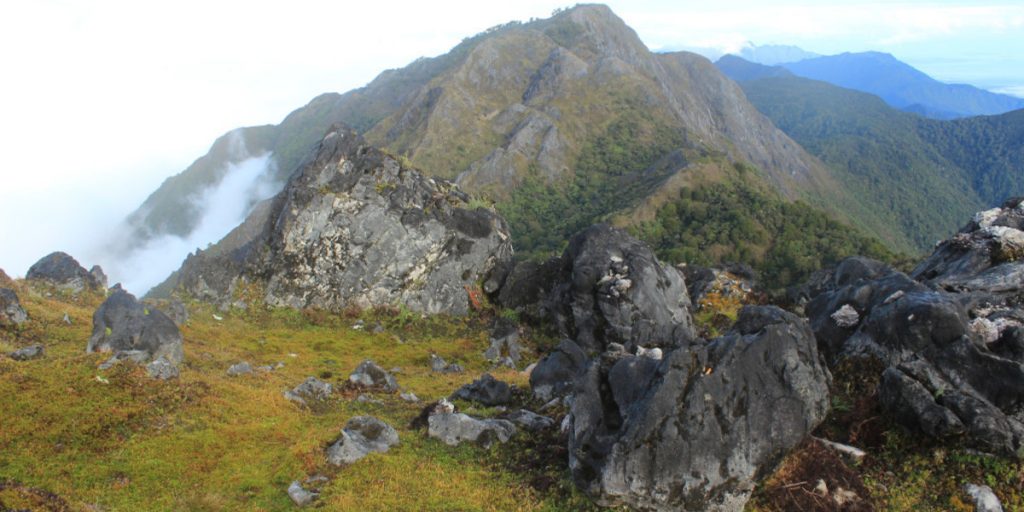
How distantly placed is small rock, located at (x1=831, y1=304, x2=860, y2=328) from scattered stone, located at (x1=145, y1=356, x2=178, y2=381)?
78.8 ft

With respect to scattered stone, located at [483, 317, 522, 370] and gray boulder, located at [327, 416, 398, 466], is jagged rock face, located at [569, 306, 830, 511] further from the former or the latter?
scattered stone, located at [483, 317, 522, 370]

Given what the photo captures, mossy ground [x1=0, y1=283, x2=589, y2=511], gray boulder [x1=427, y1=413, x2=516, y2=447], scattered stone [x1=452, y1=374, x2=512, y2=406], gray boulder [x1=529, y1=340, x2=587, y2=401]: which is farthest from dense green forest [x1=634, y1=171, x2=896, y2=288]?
mossy ground [x1=0, y1=283, x2=589, y2=511]

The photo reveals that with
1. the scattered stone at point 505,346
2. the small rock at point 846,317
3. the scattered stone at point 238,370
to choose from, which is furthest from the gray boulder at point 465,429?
Answer: the scattered stone at point 505,346

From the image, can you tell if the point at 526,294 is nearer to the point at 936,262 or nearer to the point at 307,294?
the point at 307,294

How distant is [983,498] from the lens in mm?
13492

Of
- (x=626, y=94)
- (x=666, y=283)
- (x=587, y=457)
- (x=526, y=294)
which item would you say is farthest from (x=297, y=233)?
(x=626, y=94)

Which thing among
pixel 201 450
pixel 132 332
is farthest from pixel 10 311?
pixel 201 450

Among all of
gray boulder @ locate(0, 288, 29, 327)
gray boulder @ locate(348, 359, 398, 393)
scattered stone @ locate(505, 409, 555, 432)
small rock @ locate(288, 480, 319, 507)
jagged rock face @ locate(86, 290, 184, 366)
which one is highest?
gray boulder @ locate(0, 288, 29, 327)

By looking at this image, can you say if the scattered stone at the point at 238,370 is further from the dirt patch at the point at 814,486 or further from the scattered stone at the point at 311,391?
the dirt patch at the point at 814,486

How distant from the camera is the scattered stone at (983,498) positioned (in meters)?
13.3

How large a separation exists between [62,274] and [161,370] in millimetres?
24890

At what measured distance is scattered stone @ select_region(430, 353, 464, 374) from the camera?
32.4 meters

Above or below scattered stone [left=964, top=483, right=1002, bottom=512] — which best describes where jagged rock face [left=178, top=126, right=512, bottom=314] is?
above

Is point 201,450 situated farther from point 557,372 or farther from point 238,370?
point 557,372
